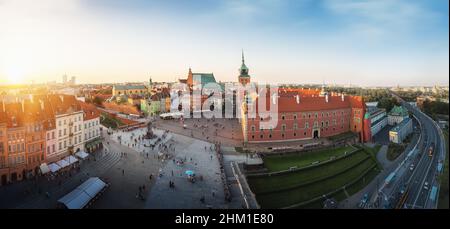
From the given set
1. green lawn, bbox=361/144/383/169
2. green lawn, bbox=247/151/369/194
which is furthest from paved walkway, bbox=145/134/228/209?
green lawn, bbox=361/144/383/169

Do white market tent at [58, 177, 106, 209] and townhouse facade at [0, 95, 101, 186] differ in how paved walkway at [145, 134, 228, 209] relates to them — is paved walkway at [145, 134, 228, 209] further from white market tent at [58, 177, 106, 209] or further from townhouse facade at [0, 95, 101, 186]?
townhouse facade at [0, 95, 101, 186]

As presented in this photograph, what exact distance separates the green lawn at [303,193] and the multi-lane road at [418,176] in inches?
63.7

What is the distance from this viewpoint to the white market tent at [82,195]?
7547mm

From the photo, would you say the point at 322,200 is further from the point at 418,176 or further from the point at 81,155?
the point at 81,155

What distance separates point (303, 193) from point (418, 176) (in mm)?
7817

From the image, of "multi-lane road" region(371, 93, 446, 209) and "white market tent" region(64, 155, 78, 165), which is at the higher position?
"white market tent" region(64, 155, 78, 165)

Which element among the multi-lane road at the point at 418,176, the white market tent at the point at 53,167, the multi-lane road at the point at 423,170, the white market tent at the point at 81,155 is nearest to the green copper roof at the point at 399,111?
the multi-lane road at the point at 418,176

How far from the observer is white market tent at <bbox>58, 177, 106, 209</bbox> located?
7547 mm

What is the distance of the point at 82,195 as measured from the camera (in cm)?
826

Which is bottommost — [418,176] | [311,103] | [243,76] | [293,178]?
[418,176]

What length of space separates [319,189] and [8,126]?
1221 centimetres

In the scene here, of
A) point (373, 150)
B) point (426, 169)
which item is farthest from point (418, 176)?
point (373, 150)

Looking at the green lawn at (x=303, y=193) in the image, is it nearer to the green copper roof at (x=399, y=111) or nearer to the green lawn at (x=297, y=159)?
the green lawn at (x=297, y=159)

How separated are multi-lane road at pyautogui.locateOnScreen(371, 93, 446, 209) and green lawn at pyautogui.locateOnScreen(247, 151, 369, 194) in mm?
2206
